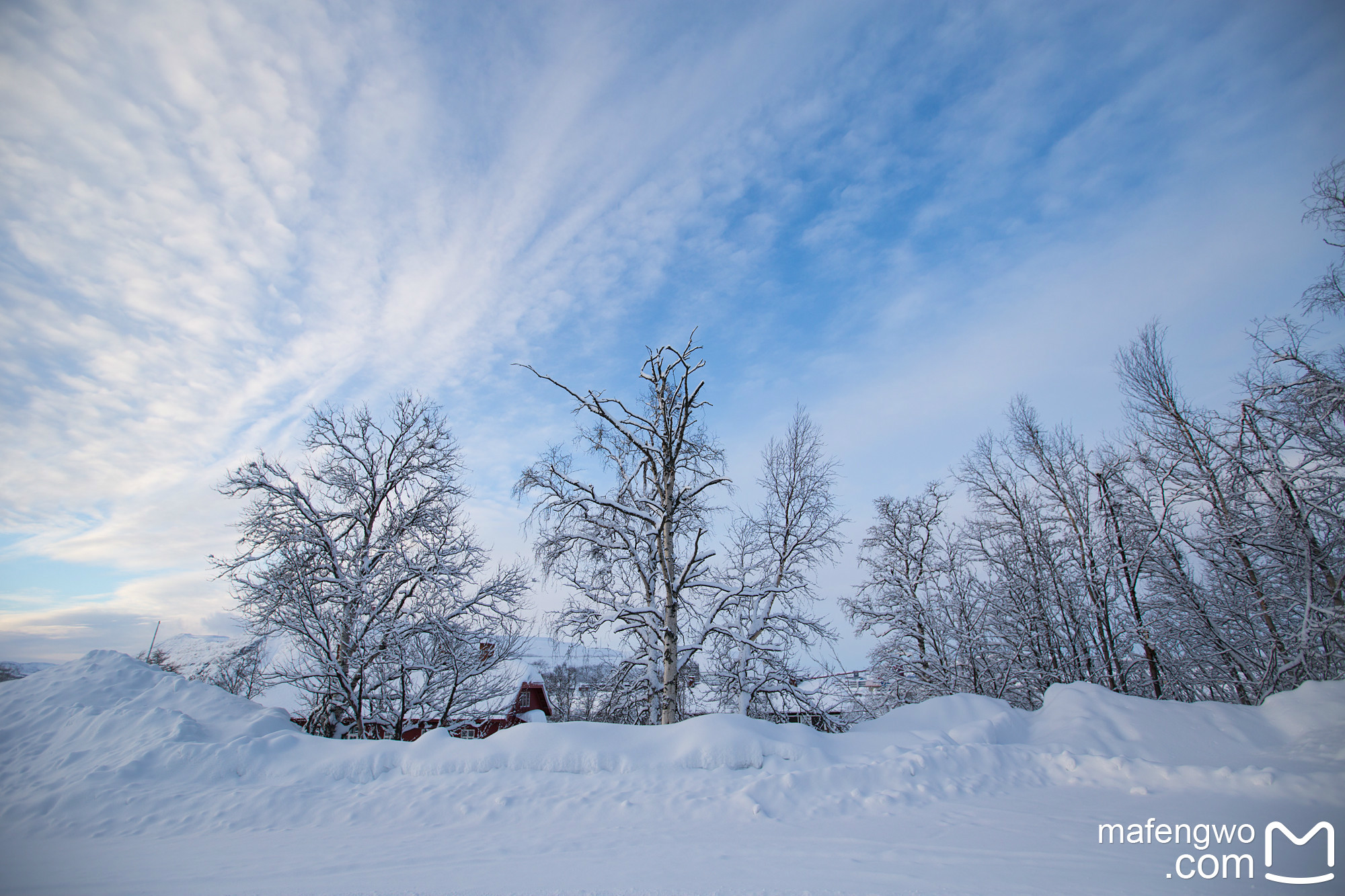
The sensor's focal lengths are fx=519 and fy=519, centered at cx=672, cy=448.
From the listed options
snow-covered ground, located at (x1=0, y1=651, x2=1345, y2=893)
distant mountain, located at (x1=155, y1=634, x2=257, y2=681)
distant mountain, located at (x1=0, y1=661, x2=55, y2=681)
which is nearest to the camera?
snow-covered ground, located at (x1=0, y1=651, x2=1345, y2=893)

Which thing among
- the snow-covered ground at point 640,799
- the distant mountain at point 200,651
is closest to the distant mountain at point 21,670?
the snow-covered ground at point 640,799

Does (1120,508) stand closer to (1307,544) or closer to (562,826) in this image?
(1307,544)

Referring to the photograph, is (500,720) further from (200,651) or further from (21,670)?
(200,651)

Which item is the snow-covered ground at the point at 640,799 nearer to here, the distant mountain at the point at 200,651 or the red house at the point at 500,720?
the red house at the point at 500,720

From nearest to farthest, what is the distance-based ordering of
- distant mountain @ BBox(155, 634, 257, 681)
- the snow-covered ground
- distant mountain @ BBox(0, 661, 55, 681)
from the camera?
the snow-covered ground
distant mountain @ BBox(0, 661, 55, 681)
distant mountain @ BBox(155, 634, 257, 681)

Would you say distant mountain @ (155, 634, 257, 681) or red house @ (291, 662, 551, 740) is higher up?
distant mountain @ (155, 634, 257, 681)

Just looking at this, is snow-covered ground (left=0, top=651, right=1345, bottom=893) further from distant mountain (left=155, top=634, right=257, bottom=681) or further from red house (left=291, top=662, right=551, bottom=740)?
distant mountain (left=155, top=634, right=257, bottom=681)

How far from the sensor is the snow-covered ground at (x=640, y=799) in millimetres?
3988

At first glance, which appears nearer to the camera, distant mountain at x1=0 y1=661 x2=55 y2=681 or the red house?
distant mountain at x1=0 y1=661 x2=55 y2=681

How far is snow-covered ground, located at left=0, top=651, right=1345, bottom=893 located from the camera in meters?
3.99

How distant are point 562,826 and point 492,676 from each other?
11.6 metres

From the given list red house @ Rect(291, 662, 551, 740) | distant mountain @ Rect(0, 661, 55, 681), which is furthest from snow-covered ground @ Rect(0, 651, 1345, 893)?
red house @ Rect(291, 662, 551, 740)

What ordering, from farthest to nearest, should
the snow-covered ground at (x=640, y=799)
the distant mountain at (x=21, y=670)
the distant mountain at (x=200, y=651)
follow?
1. the distant mountain at (x=200, y=651)
2. the distant mountain at (x=21, y=670)
3. the snow-covered ground at (x=640, y=799)

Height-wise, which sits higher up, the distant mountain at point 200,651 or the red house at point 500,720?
the distant mountain at point 200,651
